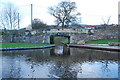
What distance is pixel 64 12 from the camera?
39.8 meters

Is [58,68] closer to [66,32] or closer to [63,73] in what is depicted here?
[63,73]

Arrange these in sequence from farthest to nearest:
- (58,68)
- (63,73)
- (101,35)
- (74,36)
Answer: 1. (101,35)
2. (74,36)
3. (58,68)
4. (63,73)

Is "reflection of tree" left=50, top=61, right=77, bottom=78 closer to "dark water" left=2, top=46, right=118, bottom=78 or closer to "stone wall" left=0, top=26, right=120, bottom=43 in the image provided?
"dark water" left=2, top=46, right=118, bottom=78

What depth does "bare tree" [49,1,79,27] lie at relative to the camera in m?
39.5

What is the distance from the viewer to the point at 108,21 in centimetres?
5091

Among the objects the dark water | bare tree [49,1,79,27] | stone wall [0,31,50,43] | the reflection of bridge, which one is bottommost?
the dark water

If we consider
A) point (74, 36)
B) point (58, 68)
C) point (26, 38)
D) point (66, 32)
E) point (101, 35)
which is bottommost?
point (58, 68)

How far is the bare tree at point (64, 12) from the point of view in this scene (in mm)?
39531

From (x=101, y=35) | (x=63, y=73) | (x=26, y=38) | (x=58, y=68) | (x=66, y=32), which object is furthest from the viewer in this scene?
(x=101, y=35)

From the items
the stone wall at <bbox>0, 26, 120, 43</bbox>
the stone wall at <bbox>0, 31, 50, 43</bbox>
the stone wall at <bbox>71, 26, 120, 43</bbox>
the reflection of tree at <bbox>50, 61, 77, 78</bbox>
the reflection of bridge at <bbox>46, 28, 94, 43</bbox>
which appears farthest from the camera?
the stone wall at <bbox>71, 26, 120, 43</bbox>

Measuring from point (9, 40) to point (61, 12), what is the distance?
1756cm

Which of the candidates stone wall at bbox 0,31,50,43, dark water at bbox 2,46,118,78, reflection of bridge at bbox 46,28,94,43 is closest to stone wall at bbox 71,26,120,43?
reflection of bridge at bbox 46,28,94,43

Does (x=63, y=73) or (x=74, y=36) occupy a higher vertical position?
(x=74, y=36)

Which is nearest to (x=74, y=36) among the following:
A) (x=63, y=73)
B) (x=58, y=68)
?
(x=58, y=68)
